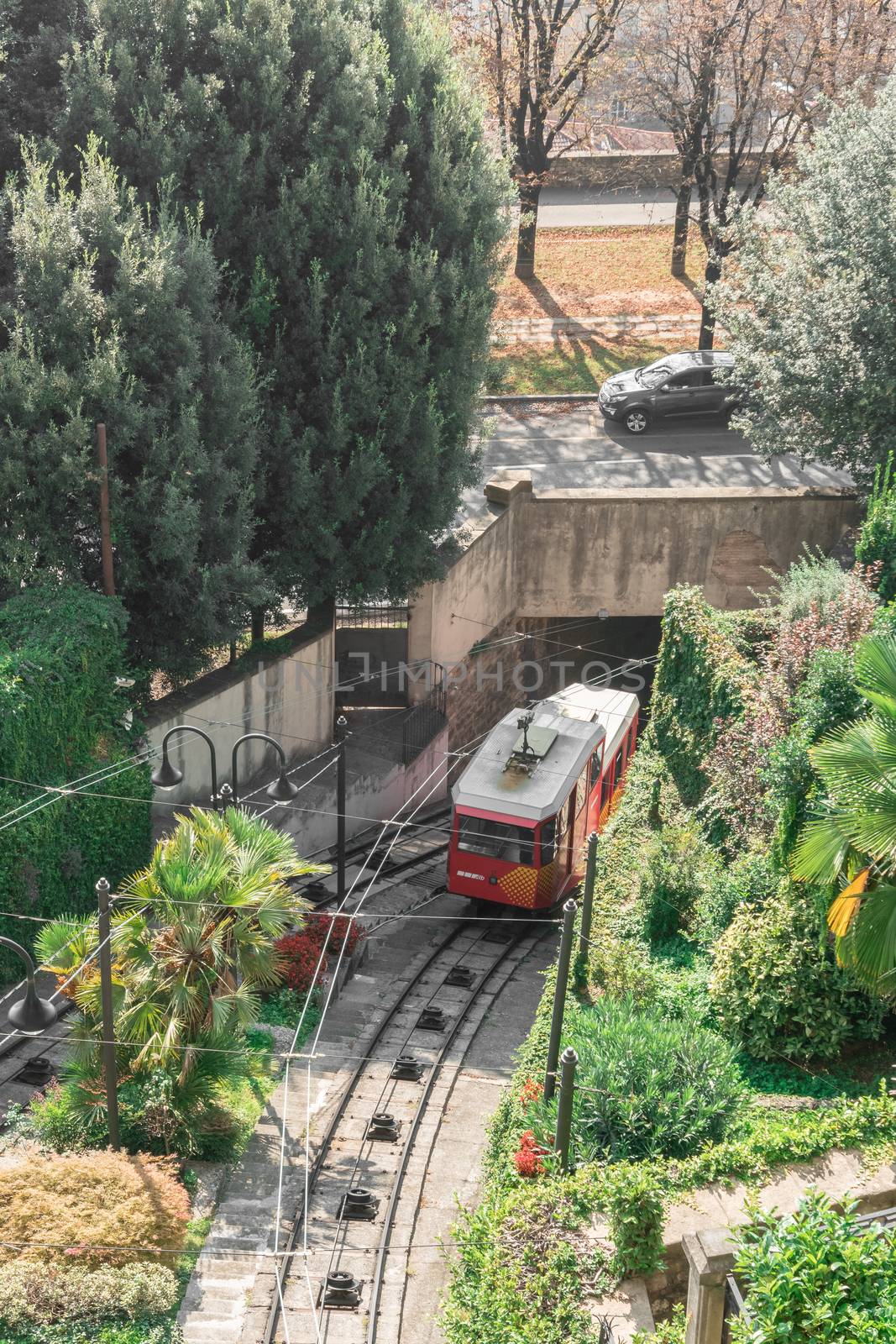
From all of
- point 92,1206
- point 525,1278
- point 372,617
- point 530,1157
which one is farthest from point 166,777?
point 372,617

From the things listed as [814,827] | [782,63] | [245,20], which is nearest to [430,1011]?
[814,827]

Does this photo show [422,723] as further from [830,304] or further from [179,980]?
[179,980]

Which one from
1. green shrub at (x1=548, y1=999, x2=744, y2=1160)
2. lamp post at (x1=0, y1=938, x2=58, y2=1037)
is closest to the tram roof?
green shrub at (x1=548, y1=999, x2=744, y2=1160)

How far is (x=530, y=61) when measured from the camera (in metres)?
34.2

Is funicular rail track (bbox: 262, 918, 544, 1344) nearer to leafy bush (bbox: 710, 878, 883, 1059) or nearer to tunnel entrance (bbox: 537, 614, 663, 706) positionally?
leafy bush (bbox: 710, 878, 883, 1059)

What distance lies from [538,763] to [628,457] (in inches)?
466

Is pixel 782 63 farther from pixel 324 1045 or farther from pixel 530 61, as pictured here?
pixel 324 1045

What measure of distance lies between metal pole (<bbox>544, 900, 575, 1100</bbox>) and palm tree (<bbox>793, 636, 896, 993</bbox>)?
7.81ft

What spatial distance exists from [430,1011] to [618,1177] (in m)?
7.50

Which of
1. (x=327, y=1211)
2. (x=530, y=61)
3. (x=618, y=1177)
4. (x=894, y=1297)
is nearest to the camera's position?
(x=894, y=1297)

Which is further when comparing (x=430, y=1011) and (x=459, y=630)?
(x=459, y=630)

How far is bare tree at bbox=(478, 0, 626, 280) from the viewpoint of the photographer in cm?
3438

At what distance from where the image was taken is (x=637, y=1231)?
37.3ft

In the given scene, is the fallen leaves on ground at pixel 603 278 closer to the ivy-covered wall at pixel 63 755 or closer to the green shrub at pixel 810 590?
Answer: the green shrub at pixel 810 590
